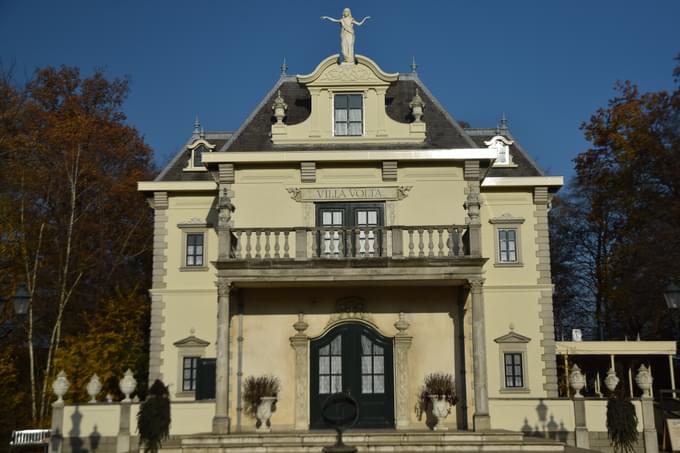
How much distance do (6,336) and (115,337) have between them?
3276 mm

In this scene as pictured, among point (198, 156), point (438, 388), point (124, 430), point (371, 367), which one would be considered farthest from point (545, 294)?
point (124, 430)

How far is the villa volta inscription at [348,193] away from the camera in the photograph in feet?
65.8

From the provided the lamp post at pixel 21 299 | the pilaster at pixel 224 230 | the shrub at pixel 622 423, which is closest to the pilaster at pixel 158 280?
the pilaster at pixel 224 230

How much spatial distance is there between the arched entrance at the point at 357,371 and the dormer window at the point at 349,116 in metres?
5.40

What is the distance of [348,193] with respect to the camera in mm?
20109

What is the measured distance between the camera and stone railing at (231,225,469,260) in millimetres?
18281

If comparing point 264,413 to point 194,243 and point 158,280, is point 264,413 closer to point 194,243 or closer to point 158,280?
point 158,280

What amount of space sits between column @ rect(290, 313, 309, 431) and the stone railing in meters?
2.08

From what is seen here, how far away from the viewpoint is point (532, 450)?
51.3 feet

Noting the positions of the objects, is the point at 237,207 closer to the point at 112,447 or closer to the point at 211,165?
the point at 211,165

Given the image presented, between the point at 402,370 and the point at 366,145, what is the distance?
6230mm

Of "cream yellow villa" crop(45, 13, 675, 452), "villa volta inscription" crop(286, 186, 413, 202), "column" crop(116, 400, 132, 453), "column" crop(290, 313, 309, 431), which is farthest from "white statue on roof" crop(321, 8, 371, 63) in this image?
"column" crop(116, 400, 132, 453)

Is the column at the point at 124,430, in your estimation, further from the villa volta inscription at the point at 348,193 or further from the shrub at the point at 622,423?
the shrub at the point at 622,423

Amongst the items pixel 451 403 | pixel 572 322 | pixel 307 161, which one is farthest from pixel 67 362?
pixel 572 322
